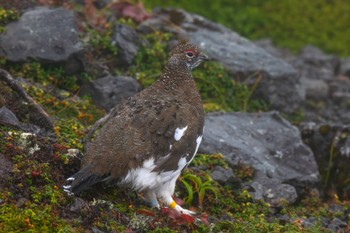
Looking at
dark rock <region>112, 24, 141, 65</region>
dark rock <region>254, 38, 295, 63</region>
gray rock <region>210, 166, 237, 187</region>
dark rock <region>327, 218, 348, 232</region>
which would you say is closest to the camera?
dark rock <region>327, 218, 348, 232</region>

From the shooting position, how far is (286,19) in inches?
626

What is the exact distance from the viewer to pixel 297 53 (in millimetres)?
15086

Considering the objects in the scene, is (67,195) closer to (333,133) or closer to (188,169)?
(188,169)

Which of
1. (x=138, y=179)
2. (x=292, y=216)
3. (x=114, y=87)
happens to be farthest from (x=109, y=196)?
(x=114, y=87)

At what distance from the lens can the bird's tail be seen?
6430 mm

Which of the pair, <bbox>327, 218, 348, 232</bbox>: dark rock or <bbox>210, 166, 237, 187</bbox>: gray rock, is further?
<bbox>210, 166, 237, 187</bbox>: gray rock

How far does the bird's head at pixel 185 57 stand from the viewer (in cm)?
808

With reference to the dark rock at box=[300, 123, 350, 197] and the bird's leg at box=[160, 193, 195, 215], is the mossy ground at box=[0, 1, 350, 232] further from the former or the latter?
the dark rock at box=[300, 123, 350, 197]

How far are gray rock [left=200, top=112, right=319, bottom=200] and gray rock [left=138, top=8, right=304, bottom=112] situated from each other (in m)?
1.22

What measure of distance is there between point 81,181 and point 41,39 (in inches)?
140

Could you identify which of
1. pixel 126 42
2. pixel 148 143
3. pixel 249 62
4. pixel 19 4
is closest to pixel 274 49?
pixel 249 62

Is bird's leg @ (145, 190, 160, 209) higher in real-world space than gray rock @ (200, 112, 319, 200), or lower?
higher

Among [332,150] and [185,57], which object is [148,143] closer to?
[185,57]

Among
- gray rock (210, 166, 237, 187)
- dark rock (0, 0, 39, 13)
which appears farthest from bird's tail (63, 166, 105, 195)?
dark rock (0, 0, 39, 13)
